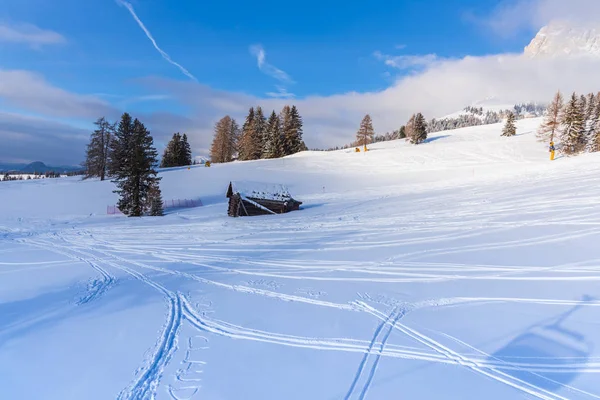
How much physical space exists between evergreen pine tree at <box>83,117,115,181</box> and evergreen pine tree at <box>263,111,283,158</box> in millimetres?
24640

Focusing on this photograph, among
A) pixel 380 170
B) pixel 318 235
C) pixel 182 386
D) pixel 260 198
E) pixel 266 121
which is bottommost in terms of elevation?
pixel 182 386

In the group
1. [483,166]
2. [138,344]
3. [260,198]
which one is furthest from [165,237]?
[483,166]

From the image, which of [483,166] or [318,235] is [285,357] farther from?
[483,166]

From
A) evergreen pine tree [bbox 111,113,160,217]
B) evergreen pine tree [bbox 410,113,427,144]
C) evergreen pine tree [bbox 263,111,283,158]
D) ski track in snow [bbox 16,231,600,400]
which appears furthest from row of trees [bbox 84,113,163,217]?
evergreen pine tree [bbox 410,113,427,144]

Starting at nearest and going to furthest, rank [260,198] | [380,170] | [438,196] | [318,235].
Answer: [318,235], [438,196], [260,198], [380,170]

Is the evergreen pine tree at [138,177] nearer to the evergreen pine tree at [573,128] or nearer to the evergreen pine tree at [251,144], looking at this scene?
the evergreen pine tree at [251,144]

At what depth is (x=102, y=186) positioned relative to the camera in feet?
117

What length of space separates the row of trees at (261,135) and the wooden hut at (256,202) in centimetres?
3387

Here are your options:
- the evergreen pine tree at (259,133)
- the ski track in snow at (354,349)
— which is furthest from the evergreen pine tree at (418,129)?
the ski track in snow at (354,349)

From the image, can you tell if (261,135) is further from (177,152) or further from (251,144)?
(177,152)

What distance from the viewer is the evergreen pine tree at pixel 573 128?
35281 millimetres

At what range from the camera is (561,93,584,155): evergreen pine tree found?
116 feet

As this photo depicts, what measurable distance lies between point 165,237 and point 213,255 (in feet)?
16.6

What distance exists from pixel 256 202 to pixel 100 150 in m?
34.9
